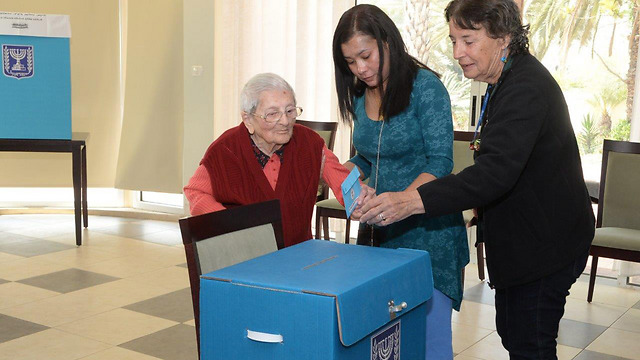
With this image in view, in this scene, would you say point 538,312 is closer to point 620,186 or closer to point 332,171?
point 332,171

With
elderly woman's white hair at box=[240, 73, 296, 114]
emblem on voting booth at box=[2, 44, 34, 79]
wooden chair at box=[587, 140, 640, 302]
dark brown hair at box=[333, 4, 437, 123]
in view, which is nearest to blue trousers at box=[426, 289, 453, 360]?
dark brown hair at box=[333, 4, 437, 123]

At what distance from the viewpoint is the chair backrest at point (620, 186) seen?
4137mm

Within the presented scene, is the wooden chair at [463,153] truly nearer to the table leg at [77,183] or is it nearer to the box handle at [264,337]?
the table leg at [77,183]

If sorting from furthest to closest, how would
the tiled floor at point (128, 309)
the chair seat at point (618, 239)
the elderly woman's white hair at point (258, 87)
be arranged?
the chair seat at point (618, 239), the tiled floor at point (128, 309), the elderly woman's white hair at point (258, 87)

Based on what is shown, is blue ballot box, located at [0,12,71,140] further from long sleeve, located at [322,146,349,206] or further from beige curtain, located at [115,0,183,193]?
long sleeve, located at [322,146,349,206]

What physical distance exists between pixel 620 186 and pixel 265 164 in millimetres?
2725

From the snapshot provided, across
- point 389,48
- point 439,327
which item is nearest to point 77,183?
point 389,48


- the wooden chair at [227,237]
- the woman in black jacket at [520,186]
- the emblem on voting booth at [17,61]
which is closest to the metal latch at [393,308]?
the woman in black jacket at [520,186]

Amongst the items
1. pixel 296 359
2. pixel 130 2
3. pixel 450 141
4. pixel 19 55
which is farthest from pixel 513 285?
pixel 130 2

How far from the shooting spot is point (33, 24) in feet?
17.1

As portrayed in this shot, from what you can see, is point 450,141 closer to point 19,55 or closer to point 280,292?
point 280,292

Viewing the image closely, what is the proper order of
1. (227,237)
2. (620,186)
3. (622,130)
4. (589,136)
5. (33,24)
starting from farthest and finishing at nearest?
(33,24)
(589,136)
(622,130)
(620,186)
(227,237)

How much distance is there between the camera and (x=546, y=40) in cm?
512

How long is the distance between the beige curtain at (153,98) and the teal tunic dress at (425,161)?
15.1ft
